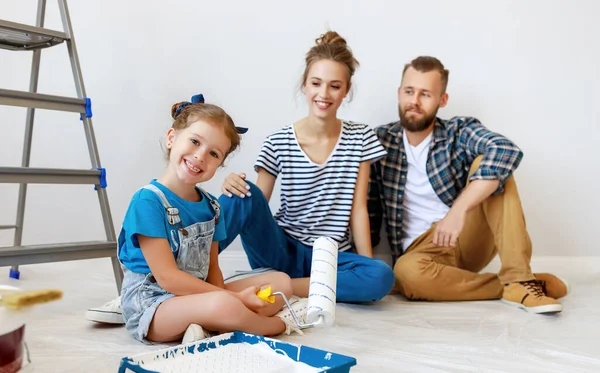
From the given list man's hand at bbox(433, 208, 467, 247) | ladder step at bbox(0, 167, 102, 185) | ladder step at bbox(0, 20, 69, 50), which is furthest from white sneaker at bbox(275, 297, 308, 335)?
ladder step at bbox(0, 20, 69, 50)

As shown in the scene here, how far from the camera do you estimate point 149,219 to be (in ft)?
3.84

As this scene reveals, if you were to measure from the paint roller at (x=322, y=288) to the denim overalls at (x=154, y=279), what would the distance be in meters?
0.24

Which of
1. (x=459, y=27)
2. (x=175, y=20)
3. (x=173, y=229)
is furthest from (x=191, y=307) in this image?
(x=459, y=27)

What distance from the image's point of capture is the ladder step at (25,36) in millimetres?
1545

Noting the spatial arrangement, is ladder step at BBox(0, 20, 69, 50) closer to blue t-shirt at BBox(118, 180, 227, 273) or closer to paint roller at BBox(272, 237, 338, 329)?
blue t-shirt at BBox(118, 180, 227, 273)

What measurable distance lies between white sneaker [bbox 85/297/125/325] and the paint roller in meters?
0.45

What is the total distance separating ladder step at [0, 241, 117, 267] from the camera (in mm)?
1404

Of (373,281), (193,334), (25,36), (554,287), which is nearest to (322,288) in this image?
(193,334)

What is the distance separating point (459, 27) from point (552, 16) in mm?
353

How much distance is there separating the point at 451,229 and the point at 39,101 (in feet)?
4.03

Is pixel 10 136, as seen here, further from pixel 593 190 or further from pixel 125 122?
pixel 593 190

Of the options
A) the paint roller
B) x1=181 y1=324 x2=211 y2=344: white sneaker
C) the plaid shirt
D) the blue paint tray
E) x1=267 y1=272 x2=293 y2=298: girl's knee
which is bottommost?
x1=181 y1=324 x2=211 y2=344: white sneaker

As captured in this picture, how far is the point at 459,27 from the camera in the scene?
85.6 inches

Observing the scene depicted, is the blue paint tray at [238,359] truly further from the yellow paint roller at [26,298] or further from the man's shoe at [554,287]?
the man's shoe at [554,287]
